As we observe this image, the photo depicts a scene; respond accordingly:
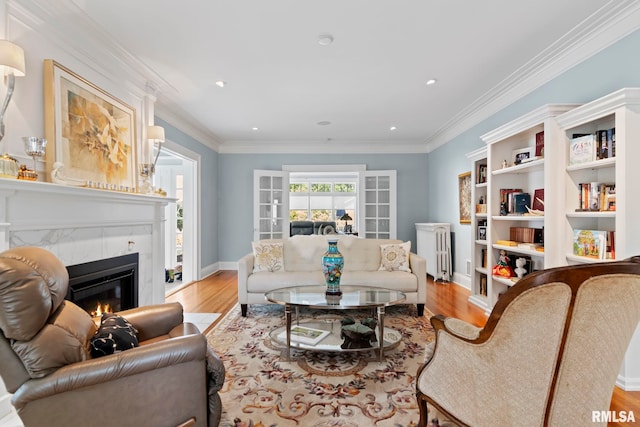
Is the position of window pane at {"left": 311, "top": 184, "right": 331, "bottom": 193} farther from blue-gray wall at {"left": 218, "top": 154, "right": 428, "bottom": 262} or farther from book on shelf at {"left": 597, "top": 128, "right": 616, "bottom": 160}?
book on shelf at {"left": 597, "top": 128, "right": 616, "bottom": 160}

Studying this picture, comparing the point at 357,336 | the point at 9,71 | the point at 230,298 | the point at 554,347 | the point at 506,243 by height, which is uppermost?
the point at 9,71

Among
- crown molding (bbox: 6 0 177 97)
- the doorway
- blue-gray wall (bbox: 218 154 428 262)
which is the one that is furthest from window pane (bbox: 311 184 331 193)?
crown molding (bbox: 6 0 177 97)

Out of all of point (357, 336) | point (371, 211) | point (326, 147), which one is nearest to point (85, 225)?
point (357, 336)

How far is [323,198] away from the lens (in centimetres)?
1048

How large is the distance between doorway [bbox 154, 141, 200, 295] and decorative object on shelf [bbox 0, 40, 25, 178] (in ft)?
8.46

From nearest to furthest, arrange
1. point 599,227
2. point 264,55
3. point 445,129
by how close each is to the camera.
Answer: point 599,227 → point 264,55 → point 445,129

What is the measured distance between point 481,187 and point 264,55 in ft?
10.1

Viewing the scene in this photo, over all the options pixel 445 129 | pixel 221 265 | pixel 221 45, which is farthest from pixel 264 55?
pixel 221 265

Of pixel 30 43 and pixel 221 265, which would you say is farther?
pixel 221 265

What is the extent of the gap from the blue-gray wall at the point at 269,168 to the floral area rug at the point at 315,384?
355cm

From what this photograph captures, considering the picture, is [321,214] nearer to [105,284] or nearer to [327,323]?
[327,323]

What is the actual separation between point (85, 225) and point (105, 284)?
22.6 inches

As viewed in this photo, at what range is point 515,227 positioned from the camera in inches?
138

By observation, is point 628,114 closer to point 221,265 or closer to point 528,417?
point 528,417
